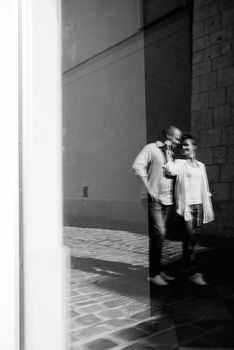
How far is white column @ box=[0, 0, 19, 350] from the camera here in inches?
36.4

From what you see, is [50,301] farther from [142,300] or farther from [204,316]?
[142,300]

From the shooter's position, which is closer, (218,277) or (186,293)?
(186,293)

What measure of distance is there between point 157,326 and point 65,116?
4.74 ft

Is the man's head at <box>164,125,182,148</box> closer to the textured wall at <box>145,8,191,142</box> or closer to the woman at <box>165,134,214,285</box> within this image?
the woman at <box>165,134,214,285</box>

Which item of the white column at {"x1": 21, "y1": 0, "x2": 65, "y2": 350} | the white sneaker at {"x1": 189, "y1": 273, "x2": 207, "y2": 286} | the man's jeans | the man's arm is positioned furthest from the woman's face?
the white column at {"x1": 21, "y1": 0, "x2": 65, "y2": 350}

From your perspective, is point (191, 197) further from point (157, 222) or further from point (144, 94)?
point (144, 94)

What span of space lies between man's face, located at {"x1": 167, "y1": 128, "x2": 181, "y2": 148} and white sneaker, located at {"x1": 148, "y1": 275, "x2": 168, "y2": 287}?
1.11 meters

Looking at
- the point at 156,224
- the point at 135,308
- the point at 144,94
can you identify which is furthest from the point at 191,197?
the point at 144,94

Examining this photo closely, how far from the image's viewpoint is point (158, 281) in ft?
9.41

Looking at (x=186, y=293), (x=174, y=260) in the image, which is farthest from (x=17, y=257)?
(x=174, y=260)

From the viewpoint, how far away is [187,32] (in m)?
4.14

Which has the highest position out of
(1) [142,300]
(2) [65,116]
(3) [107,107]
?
(3) [107,107]

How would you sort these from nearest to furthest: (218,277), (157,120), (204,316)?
1. (204,316)
2. (218,277)
3. (157,120)

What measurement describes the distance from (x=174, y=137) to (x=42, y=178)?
7.59ft
